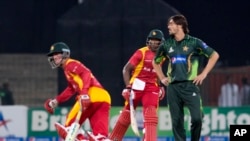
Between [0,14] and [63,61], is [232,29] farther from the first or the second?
[63,61]

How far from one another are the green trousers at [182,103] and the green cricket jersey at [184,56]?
0.37ft

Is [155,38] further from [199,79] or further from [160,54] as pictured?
[199,79]

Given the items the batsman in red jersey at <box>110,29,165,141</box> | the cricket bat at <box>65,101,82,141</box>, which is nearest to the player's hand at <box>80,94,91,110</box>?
the cricket bat at <box>65,101,82,141</box>

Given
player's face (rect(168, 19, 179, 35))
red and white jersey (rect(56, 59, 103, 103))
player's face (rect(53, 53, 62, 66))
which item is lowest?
red and white jersey (rect(56, 59, 103, 103))

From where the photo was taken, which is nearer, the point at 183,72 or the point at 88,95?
the point at 183,72

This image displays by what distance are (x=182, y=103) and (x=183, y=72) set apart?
1.51 feet

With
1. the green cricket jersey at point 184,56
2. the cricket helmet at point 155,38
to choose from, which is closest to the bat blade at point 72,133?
the cricket helmet at point 155,38

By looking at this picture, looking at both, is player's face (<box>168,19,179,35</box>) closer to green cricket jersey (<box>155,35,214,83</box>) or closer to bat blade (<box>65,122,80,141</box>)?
green cricket jersey (<box>155,35,214,83</box>)

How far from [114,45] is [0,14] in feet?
12.8

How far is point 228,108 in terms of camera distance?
86.2ft

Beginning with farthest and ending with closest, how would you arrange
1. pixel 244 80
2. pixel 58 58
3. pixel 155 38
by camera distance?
pixel 244 80, pixel 155 38, pixel 58 58

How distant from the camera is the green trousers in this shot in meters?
17.7

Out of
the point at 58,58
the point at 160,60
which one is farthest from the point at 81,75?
the point at 160,60

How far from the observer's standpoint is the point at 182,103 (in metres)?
17.8
